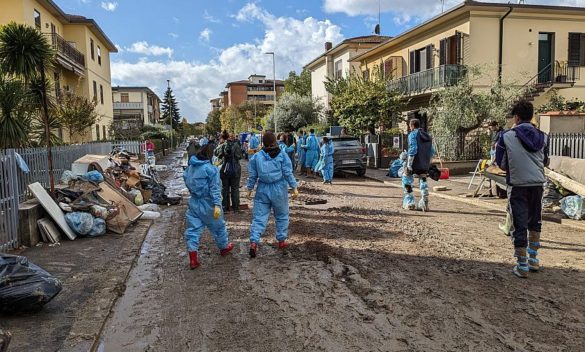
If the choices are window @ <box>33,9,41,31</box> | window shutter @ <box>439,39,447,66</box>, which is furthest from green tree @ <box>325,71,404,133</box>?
window @ <box>33,9,41,31</box>

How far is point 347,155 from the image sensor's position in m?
17.6

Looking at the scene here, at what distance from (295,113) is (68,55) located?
64.9ft

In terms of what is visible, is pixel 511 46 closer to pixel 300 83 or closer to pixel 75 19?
pixel 75 19

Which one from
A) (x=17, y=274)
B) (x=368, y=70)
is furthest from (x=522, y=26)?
(x=17, y=274)

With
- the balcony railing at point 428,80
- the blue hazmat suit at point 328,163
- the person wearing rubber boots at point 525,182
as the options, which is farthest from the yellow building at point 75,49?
the person wearing rubber boots at point 525,182

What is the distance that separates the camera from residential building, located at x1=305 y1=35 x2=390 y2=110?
1460 inches

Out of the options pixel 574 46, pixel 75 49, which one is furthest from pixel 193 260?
pixel 75 49

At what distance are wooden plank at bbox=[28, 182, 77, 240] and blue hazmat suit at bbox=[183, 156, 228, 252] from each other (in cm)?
289

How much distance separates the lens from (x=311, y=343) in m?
3.90

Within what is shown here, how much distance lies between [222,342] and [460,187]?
11.4m


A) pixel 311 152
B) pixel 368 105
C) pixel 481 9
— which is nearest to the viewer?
pixel 311 152

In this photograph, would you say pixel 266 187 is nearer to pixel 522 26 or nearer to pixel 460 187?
pixel 460 187

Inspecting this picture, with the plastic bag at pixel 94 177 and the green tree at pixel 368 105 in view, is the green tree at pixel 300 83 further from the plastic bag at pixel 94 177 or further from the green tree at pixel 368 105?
the plastic bag at pixel 94 177

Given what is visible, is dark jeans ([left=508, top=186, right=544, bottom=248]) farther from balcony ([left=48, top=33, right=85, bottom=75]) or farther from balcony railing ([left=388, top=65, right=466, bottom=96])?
balcony ([left=48, top=33, right=85, bottom=75])
